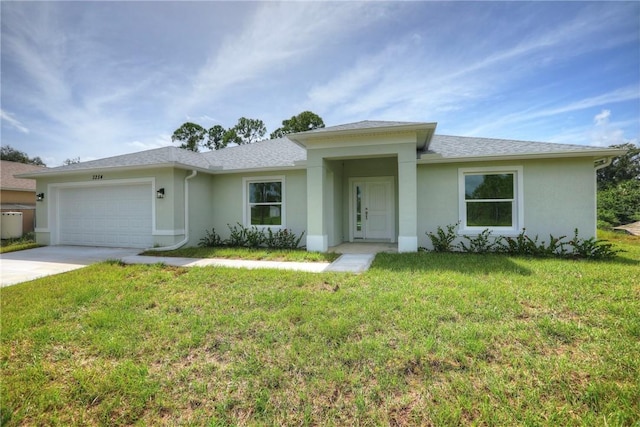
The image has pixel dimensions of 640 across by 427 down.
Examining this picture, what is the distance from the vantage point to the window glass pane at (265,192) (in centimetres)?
1109

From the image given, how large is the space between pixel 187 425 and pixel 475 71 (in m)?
11.3

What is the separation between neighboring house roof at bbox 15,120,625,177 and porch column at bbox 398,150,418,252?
856 mm

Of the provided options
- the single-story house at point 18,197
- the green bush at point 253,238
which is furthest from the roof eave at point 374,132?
the single-story house at point 18,197

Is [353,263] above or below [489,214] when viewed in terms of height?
below

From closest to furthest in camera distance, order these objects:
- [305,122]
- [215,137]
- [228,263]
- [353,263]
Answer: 1. [353,263]
2. [228,263]
3. [305,122]
4. [215,137]

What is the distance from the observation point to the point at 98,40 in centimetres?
811

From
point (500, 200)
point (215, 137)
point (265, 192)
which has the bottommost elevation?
point (500, 200)

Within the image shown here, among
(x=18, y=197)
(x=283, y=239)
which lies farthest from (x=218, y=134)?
(x=283, y=239)

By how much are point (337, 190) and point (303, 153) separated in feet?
6.93

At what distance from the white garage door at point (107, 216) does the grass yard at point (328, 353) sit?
5407mm

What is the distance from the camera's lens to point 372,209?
11836 mm

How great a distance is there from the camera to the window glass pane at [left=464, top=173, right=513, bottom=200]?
9.16 meters

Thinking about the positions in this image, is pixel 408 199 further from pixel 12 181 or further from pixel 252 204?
pixel 12 181

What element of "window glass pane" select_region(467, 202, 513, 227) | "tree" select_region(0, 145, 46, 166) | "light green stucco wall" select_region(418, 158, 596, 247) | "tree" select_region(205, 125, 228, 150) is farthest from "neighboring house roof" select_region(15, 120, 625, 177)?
"tree" select_region(0, 145, 46, 166)
